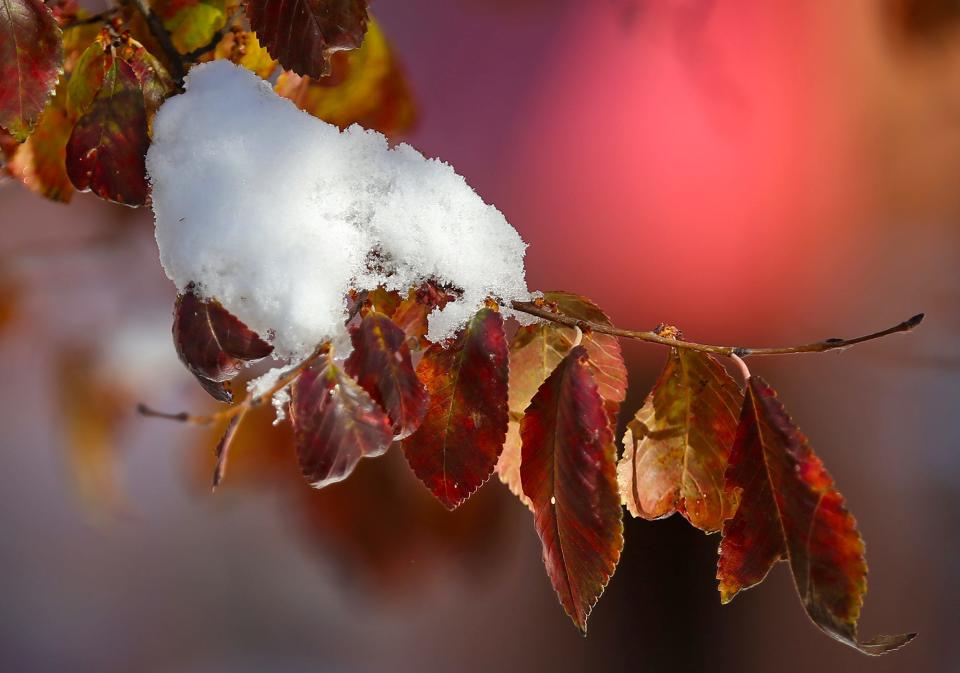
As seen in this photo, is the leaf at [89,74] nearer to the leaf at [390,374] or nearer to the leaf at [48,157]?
the leaf at [48,157]

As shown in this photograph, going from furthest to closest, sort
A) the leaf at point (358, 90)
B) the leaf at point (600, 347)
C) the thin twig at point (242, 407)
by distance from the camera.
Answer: the leaf at point (358, 90) → the leaf at point (600, 347) → the thin twig at point (242, 407)

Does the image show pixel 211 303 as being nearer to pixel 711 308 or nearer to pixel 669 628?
pixel 711 308

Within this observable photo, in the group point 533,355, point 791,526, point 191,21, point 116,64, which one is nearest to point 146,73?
point 116,64

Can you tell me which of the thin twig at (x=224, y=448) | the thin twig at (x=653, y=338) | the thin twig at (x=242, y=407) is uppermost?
the thin twig at (x=653, y=338)

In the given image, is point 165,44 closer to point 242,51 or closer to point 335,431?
point 242,51

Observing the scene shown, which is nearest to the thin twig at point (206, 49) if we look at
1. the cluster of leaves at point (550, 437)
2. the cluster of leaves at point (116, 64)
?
the cluster of leaves at point (116, 64)

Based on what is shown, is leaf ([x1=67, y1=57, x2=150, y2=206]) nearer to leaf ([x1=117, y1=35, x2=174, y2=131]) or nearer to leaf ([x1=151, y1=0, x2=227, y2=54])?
leaf ([x1=117, y1=35, x2=174, y2=131])
